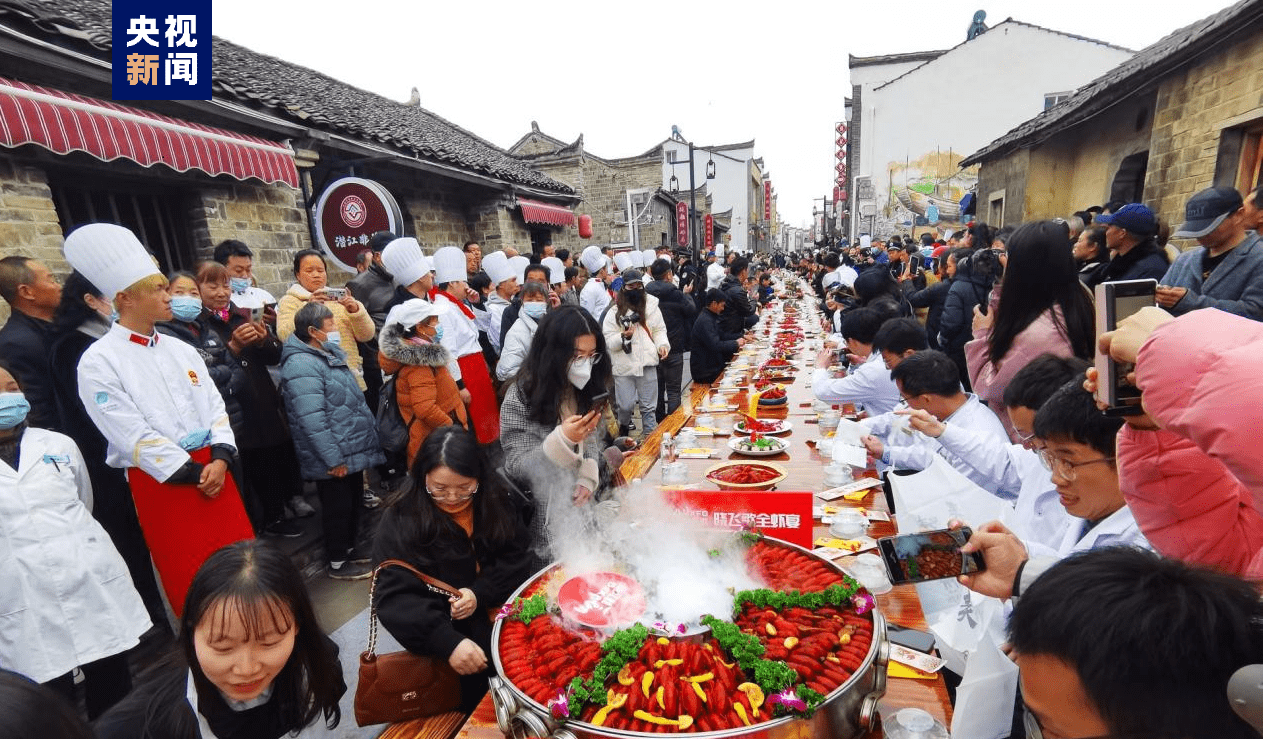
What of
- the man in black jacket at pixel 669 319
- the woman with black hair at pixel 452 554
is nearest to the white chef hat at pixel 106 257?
the woman with black hair at pixel 452 554

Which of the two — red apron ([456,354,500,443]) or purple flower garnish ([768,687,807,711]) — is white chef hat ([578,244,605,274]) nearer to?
red apron ([456,354,500,443])

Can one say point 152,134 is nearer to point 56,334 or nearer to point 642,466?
point 56,334

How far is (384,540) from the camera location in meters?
2.24

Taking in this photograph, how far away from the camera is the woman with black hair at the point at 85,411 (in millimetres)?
3150

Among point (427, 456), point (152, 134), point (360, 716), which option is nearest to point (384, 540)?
point (427, 456)

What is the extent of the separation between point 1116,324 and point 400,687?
249 cm

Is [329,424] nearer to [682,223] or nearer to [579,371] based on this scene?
[579,371]

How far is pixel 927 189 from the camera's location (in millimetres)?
23672

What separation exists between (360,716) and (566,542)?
0.95m

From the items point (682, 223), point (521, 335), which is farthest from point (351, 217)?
point (682, 223)

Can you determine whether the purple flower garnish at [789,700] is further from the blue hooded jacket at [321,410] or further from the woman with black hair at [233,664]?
the blue hooded jacket at [321,410]

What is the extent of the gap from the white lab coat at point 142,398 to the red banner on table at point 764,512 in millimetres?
2750

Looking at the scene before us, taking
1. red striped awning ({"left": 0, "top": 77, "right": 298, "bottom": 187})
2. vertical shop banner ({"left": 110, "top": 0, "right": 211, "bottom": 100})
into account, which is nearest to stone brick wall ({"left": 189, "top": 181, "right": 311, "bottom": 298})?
red striped awning ({"left": 0, "top": 77, "right": 298, "bottom": 187})

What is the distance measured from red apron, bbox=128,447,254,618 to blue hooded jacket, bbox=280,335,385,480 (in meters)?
0.90
